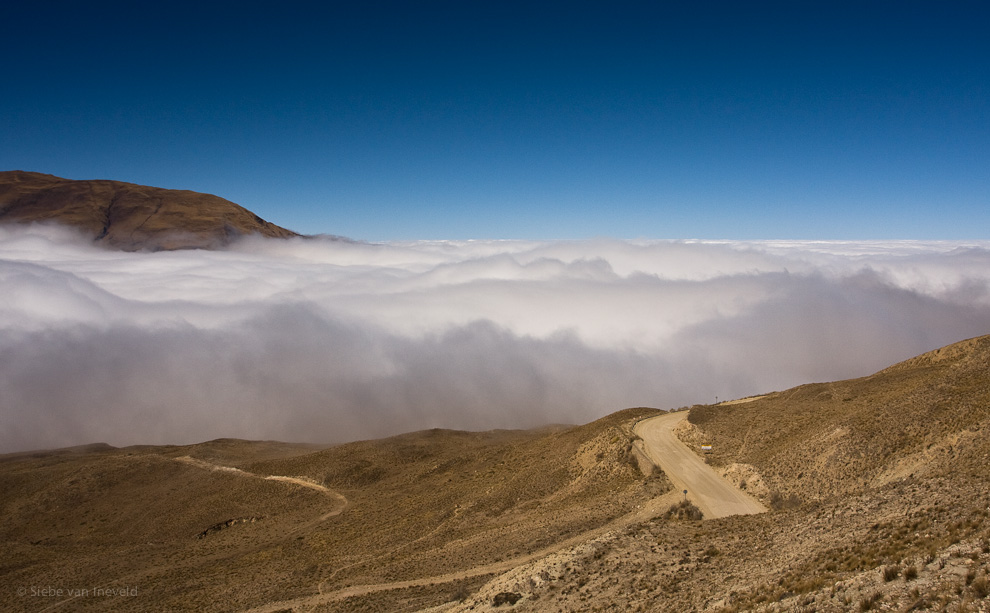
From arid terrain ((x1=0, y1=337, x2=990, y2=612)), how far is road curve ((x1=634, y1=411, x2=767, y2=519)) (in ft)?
1.79

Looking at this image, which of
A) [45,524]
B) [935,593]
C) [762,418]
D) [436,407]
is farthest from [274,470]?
[436,407]

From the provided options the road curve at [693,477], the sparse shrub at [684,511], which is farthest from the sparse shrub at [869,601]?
the road curve at [693,477]

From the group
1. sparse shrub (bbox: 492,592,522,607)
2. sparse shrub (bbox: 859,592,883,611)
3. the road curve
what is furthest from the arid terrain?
the road curve

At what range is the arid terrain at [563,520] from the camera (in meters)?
14.4

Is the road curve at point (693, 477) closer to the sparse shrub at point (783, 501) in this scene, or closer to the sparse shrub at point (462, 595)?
the sparse shrub at point (783, 501)

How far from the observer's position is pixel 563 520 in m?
28.8

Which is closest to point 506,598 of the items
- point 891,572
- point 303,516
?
point 891,572

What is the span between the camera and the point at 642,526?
22.6 metres

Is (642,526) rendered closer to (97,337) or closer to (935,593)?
(935,593)

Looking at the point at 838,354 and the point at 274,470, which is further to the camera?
the point at 838,354

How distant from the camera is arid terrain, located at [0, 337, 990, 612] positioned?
47.4 ft

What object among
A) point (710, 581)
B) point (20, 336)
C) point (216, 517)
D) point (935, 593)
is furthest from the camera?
point (20, 336)

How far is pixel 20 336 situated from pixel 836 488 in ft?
752

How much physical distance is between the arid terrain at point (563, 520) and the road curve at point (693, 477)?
55 centimetres
